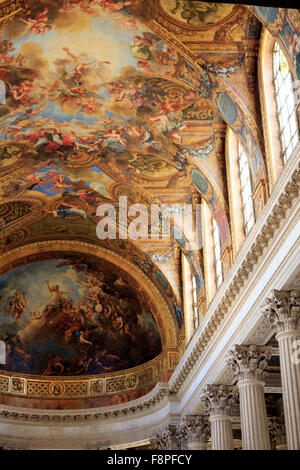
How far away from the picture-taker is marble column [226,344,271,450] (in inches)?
599

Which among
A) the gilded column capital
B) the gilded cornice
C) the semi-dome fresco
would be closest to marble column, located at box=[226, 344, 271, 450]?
the gilded column capital

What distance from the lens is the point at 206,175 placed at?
61.5ft

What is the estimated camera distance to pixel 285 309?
13344mm

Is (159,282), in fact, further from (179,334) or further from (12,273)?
(12,273)

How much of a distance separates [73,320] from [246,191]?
533 inches

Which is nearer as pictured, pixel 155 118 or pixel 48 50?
pixel 48 50

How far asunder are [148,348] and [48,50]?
14.6 metres

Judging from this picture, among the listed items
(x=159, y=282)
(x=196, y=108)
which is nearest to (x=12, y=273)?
(x=159, y=282)

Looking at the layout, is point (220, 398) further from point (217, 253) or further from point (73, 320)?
point (73, 320)

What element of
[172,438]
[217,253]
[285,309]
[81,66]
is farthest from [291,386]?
[172,438]

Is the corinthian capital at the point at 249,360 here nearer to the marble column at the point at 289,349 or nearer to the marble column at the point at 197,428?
the marble column at the point at 289,349

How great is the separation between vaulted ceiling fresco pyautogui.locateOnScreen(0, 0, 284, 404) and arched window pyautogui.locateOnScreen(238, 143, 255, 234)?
75cm

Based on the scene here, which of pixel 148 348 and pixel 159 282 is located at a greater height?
pixel 159 282

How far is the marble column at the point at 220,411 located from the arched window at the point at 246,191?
512 cm
